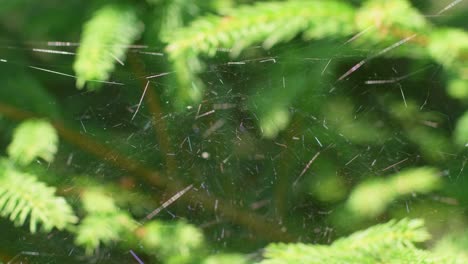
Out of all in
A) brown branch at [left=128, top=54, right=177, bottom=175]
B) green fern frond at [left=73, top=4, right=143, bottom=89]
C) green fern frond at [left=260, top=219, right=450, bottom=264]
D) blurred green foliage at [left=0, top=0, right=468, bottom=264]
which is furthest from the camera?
brown branch at [left=128, top=54, right=177, bottom=175]

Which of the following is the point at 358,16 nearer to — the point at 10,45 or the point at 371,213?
the point at 371,213

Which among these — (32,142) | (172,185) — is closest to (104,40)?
(32,142)

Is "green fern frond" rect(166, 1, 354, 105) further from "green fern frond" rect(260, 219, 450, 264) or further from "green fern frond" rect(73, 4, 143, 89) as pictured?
"green fern frond" rect(260, 219, 450, 264)

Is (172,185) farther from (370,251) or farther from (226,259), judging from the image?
(370,251)

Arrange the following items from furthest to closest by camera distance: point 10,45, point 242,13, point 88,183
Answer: point 10,45, point 88,183, point 242,13

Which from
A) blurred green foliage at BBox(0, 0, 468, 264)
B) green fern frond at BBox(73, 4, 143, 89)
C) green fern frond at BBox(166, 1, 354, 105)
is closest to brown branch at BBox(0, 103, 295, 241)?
blurred green foliage at BBox(0, 0, 468, 264)

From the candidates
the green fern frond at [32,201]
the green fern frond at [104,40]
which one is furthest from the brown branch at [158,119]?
the green fern frond at [32,201]

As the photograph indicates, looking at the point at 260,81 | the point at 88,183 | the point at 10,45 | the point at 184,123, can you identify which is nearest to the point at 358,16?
the point at 260,81
